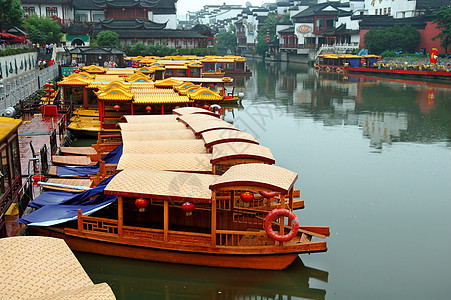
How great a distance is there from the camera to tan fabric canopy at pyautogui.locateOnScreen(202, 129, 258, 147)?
36.9ft

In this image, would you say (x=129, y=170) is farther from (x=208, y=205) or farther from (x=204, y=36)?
(x=204, y=36)

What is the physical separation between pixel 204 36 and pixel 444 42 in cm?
2735

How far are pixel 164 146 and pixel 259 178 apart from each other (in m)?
3.76

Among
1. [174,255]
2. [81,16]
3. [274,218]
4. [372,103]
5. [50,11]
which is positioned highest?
[50,11]

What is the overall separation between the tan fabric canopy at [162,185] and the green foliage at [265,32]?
251 feet

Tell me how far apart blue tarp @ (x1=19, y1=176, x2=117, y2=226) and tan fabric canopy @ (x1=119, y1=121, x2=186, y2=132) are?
373 cm

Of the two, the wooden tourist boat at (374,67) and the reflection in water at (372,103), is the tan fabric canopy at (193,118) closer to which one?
the reflection in water at (372,103)

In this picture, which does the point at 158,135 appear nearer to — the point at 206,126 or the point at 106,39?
the point at 206,126

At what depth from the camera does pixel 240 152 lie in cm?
1005

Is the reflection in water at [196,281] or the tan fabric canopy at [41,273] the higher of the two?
the tan fabric canopy at [41,273]

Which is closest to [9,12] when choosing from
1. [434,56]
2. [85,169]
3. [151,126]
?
[151,126]

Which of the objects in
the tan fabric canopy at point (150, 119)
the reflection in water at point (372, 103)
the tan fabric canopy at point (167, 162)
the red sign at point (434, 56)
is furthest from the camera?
the red sign at point (434, 56)

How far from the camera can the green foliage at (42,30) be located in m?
48.6

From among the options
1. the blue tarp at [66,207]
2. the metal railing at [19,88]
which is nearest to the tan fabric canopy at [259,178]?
the blue tarp at [66,207]
